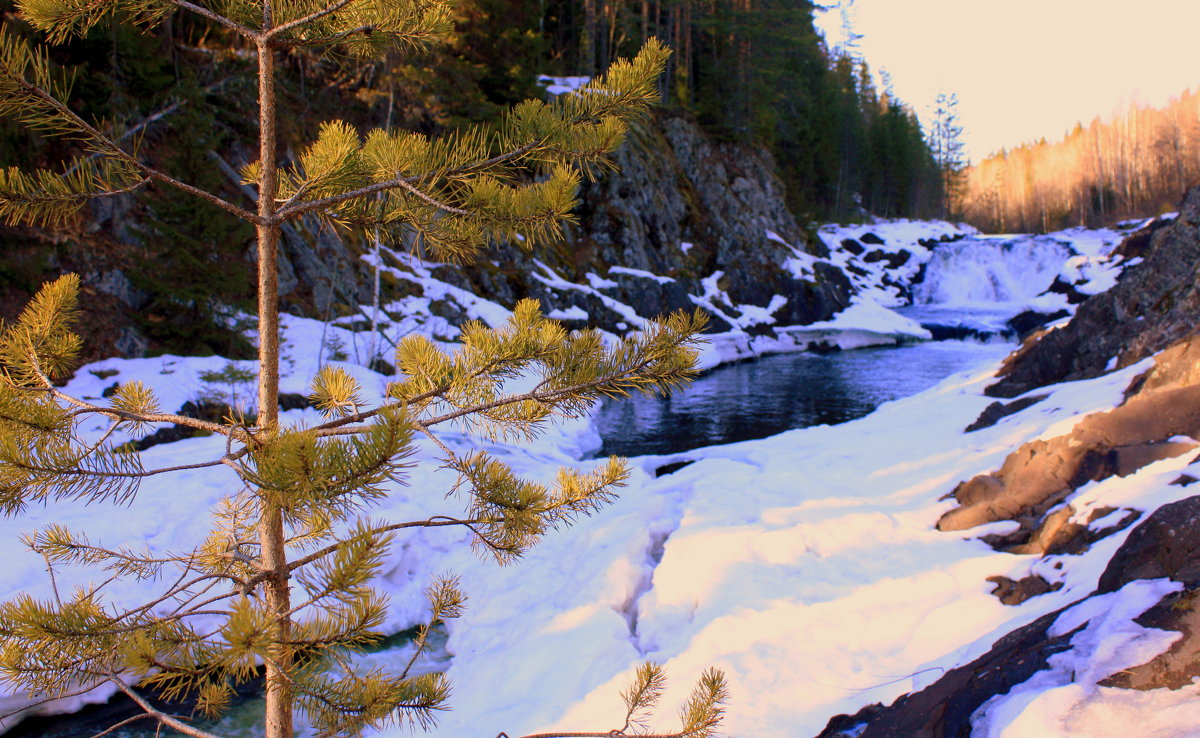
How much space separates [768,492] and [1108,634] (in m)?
5.14

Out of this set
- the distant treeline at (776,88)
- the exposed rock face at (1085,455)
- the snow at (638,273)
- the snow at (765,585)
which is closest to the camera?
the snow at (765,585)

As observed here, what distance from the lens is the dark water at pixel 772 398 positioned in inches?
607

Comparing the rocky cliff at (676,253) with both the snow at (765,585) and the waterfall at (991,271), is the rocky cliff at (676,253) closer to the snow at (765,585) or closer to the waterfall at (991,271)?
the waterfall at (991,271)

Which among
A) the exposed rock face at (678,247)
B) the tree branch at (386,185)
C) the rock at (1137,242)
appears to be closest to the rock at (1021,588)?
the tree branch at (386,185)

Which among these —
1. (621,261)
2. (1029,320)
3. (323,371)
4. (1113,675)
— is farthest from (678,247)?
(323,371)

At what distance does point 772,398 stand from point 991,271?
28.8 meters

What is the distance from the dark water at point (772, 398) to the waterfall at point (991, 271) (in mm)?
13303

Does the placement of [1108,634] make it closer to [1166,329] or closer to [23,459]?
[23,459]

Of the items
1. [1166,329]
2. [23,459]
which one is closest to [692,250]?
[1166,329]

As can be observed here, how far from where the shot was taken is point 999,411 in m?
9.93

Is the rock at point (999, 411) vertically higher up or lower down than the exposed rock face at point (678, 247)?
lower down

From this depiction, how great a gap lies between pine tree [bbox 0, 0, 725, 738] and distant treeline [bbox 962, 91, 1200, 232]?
59.8 meters

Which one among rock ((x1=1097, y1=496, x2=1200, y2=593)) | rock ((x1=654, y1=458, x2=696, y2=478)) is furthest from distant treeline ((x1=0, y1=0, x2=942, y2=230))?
rock ((x1=654, y1=458, x2=696, y2=478))

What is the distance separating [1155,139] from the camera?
5981cm
